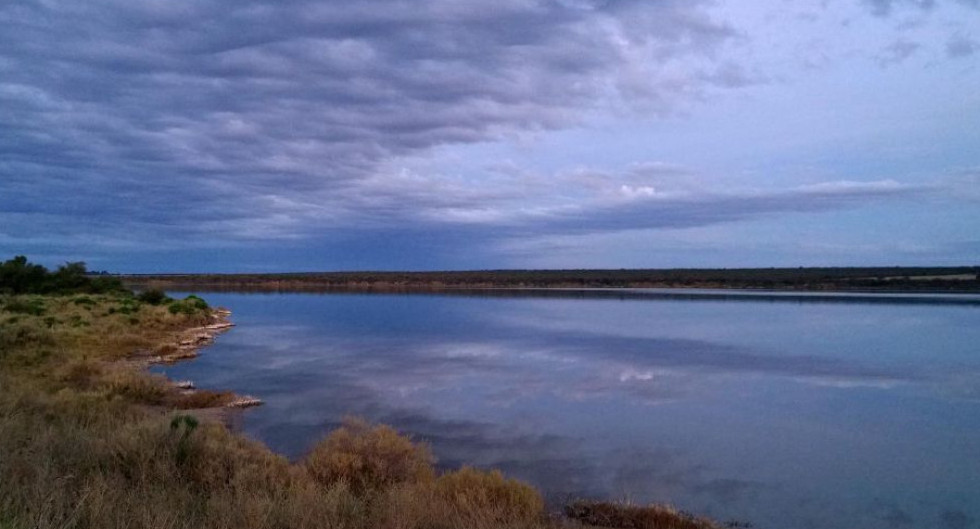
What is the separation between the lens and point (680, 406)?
15.7m

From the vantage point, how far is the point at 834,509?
9289 millimetres

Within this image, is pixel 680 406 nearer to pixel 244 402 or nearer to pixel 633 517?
pixel 633 517

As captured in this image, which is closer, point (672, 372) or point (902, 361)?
point (672, 372)

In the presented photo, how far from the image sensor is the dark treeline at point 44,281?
47.0 meters

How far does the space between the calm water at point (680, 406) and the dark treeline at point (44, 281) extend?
20.6 metres

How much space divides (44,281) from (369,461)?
153ft

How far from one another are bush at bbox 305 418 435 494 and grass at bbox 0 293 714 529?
2 cm

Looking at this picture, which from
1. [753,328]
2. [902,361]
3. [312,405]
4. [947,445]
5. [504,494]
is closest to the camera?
[504,494]

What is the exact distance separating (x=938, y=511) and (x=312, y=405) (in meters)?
11.1

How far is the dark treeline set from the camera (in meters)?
47.0

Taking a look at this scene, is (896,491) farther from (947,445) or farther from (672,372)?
(672,372)

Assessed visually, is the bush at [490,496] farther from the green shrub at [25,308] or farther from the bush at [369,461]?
the green shrub at [25,308]

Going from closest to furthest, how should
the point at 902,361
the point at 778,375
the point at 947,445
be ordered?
the point at 947,445 < the point at 778,375 < the point at 902,361

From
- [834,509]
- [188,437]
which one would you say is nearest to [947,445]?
[834,509]
